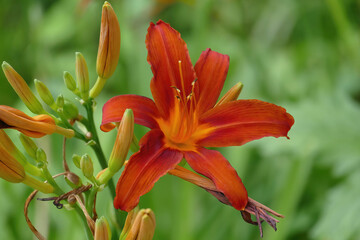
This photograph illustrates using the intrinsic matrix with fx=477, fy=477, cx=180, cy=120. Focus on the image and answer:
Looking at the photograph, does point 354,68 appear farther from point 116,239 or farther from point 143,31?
point 116,239

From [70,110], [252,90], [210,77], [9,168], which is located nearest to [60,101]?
[70,110]

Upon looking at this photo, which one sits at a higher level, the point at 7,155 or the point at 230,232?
the point at 7,155

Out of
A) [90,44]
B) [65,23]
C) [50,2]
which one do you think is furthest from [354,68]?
[50,2]

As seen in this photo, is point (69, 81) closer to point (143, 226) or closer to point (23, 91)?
point (23, 91)

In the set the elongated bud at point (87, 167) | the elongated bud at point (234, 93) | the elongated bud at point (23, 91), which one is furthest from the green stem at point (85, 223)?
the elongated bud at point (234, 93)

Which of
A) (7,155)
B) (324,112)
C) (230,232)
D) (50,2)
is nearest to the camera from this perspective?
(7,155)
